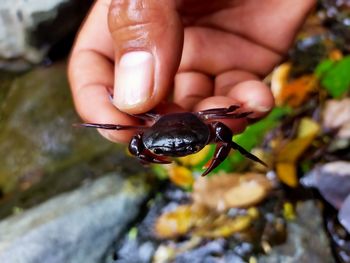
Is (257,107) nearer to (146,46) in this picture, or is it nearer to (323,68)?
(146,46)

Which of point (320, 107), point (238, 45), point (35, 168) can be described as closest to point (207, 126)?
point (238, 45)

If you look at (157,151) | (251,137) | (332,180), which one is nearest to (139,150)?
(157,151)

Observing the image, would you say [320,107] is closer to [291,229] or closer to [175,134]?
[291,229]

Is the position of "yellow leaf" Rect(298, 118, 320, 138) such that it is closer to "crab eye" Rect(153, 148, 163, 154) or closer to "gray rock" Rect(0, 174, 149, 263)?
"gray rock" Rect(0, 174, 149, 263)

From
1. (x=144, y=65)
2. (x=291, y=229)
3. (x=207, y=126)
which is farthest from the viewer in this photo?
(x=291, y=229)

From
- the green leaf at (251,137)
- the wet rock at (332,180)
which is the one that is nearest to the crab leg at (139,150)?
the green leaf at (251,137)

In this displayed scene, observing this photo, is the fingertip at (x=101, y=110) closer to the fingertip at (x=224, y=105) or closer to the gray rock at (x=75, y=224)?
the fingertip at (x=224, y=105)
